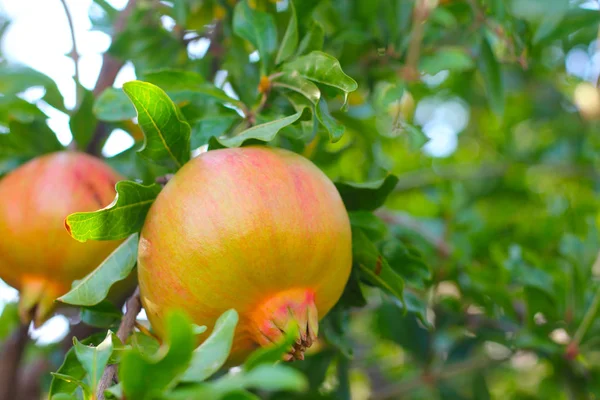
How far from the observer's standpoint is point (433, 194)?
2559mm

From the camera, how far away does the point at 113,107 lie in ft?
4.40

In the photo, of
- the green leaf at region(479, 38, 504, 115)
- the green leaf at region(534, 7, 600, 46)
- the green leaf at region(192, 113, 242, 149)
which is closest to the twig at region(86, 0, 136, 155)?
the green leaf at region(192, 113, 242, 149)

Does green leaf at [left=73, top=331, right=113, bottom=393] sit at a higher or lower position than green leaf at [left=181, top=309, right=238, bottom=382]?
A: lower

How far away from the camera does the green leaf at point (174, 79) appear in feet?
4.34

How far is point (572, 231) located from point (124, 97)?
1476 mm

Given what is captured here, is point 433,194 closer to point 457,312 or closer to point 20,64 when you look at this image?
point 457,312

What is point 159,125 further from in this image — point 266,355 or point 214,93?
point 266,355

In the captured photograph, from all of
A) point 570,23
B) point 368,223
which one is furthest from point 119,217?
point 570,23

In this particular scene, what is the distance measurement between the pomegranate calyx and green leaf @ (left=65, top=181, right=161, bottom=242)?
26 centimetres

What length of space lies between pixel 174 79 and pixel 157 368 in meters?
0.76

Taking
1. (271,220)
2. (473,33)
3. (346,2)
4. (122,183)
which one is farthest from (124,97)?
(473,33)

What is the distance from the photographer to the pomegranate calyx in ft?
3.26

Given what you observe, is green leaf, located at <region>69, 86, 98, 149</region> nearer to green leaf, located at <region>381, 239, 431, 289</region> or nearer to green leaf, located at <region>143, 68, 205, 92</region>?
green leaf, located at <region>143, 68, 205, 92</region>

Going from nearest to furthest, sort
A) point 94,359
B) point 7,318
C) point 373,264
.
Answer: point 94,359 → point 373,264 → point 7,318
